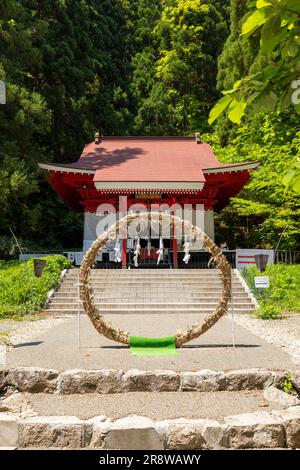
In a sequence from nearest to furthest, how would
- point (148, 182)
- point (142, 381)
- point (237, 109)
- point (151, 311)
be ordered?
1. point (237, 109)
2. point (142, 381)
3. point (151, 311)
4. point (148, 182)

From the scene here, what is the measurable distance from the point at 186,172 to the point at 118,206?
323cm

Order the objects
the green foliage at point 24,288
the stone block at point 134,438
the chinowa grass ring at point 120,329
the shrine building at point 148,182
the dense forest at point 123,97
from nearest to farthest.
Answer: the stone block at point 134,438 → the chinowa grass ring at point 120,329 → the green foliage at point 24,288 → the shrine building at point 148,182 → the dense forest at point 123,97

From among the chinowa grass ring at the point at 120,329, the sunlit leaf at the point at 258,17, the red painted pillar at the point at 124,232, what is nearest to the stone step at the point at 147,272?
the red painted pillar at the point at 124,232

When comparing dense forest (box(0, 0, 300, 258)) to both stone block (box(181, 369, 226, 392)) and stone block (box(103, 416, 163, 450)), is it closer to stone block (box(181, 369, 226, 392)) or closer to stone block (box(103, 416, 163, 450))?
stone block (box(181, 369, 226, 392))

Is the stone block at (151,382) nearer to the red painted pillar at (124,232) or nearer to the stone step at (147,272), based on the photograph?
the stone step at (147,272)

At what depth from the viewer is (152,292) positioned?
12.5m

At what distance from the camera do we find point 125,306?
11.6 m

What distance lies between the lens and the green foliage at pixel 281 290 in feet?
36.5

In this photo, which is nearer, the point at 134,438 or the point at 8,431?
the point at 134,438

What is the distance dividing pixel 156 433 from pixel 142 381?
136 centimetres

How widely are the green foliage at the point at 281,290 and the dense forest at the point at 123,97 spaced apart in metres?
3.92

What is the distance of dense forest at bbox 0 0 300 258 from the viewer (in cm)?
1806

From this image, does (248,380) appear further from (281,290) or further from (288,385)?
(281,290)

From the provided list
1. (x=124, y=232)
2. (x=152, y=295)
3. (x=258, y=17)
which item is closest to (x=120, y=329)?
(x=258, y=17)
